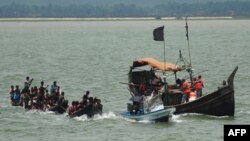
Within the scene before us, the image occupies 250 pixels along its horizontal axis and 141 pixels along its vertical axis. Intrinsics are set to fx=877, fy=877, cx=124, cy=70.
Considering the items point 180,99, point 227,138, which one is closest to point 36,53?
point 180,99

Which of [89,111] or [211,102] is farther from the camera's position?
[89,111]

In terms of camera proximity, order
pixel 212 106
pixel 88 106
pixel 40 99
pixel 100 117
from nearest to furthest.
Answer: pixel 88 106 → pixel 212 106 → pixel 100 117 → pixel 40 99

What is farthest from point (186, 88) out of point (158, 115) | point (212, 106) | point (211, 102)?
point (158, 115)

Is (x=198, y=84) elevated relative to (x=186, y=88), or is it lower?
elevated

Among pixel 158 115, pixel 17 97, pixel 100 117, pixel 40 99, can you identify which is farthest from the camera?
pixel 17 97

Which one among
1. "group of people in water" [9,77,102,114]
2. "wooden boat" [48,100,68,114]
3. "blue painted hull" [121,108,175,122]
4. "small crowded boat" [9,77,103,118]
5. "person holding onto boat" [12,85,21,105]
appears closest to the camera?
"blue painted hull" [121,108,175,122]

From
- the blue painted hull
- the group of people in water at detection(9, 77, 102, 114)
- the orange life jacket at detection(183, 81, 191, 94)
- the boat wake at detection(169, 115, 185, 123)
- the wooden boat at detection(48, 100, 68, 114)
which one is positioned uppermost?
the orange life jacket at detection(183, 81, 191, 94)

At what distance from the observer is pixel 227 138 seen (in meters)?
25.9

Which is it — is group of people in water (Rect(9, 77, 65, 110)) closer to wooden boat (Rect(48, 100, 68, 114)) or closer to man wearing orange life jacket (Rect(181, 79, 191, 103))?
wooden boat (Rect(48, 100, 68, 114))

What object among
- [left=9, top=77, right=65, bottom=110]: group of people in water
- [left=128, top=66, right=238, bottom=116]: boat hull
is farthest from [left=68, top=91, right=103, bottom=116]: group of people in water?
[left=128, top=66, right=238, bottom=116]: boat hull

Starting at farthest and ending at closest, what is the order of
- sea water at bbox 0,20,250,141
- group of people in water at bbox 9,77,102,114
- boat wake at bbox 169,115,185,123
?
1. group of people in water at bbox 9,77,102,114
2. boat wake at bbox 169,115,185,123
3. sea water at bbox 0,20,250,141

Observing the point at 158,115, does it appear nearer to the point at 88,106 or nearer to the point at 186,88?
the point at 186,88

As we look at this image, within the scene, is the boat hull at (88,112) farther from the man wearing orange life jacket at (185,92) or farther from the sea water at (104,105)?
the man wearing orange life jacket at (185,92)

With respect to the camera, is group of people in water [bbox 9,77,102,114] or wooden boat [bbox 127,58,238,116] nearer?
wooden boat [bbox 127,58,238,116]
